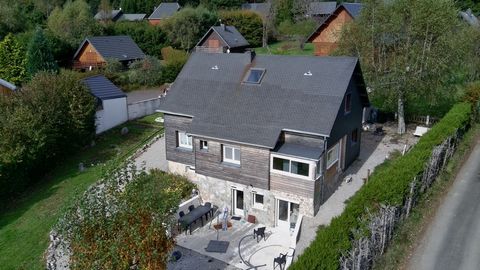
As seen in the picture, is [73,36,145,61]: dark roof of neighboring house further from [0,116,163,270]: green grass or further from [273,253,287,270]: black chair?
[273,253,287,270]: black chair

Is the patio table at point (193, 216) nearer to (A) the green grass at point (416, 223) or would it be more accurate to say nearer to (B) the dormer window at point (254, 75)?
(B) the dormer window at point (254, 75)

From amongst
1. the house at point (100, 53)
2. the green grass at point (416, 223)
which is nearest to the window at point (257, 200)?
the green grass at point (416, 223)

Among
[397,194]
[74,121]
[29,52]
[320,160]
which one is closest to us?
[397,194]

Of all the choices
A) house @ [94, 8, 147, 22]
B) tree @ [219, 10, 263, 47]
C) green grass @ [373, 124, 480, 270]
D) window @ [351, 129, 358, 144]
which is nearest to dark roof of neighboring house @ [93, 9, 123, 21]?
house @ [94, 8, 147, 22]

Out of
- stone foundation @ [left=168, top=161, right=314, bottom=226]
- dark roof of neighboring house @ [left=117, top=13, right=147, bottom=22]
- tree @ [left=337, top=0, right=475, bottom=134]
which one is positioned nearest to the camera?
stone foundation @ [left=168, top=161, right=314, bottom=226]

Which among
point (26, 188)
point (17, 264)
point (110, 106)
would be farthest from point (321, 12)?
point (17, 264)

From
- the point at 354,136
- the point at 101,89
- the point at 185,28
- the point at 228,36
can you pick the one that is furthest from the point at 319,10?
the point at 354,136

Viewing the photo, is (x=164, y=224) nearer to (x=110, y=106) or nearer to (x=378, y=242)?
(x=378, y=242)
